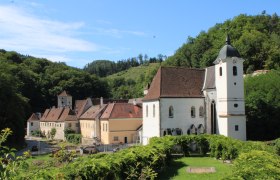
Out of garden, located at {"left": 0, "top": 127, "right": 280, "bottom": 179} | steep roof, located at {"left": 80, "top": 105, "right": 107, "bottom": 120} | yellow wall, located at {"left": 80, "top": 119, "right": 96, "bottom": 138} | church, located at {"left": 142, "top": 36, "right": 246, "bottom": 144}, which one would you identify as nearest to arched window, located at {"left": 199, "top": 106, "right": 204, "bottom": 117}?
church, located at {"left": 142, "top": 36, "right": 246, "bottom": 144}

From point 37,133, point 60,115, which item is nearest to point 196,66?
point 60,115

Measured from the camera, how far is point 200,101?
43.8 meters

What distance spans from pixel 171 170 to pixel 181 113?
17623mm

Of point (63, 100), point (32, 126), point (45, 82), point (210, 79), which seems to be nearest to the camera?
point (210, 79)

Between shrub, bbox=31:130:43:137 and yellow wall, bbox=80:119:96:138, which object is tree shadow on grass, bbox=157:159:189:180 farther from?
shrub, bbox=31:130:43:137

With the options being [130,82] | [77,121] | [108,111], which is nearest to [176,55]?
[77,121]

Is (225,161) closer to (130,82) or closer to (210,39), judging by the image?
(210,39)

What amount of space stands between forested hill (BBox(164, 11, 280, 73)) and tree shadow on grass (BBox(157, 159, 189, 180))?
4418 centimetres

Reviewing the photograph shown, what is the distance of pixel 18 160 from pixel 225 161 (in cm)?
2391

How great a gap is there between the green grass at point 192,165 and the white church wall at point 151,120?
1049 centimetres

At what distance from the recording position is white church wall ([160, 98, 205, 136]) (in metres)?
41.8

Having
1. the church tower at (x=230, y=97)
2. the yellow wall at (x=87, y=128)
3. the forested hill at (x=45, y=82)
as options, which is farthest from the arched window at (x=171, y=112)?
the forested hill at (x=45, y=82)

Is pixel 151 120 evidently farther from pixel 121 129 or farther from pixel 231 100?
pixel 121 129

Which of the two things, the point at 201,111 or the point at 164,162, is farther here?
the point at 201,111
